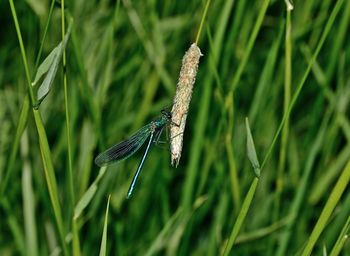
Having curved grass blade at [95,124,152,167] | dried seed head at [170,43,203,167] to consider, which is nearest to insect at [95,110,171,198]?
curved grass blade at [95,124,152,167]

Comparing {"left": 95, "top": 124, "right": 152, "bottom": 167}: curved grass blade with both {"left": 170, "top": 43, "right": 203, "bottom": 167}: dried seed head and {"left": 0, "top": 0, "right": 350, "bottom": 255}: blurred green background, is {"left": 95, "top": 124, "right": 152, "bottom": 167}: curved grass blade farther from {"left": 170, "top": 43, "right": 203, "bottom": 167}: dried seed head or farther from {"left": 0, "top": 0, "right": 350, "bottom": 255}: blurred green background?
{"left": 170, "top": 43, "right": 203, "bottom": 167}: dried seed head

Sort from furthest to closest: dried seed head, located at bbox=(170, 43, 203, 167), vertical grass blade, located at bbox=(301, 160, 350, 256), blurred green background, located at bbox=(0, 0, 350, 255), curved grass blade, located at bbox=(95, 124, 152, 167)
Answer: blurred green background, located at bbox=(0, 0, 350, 255) → curved grass blade, located at bbox=(95, 124, 152, 167) → dried seed head, located at bbox=(170, 43, 203, 167) → vertical grass blade, located at bbox=(301, 160, 350, 256)

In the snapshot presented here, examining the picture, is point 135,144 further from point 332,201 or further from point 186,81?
point 332,201

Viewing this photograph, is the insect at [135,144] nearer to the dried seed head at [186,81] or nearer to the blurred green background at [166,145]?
the blurred green background at [166,145]

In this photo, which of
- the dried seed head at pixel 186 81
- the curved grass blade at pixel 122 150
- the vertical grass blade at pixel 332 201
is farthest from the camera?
the curved grass blade at pixel 122 150

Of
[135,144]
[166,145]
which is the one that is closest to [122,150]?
[135,144]

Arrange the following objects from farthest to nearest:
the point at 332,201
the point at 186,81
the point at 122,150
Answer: the point at 122,150, the point at 186,81, the point at 332,201

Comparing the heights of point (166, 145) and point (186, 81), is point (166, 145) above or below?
below

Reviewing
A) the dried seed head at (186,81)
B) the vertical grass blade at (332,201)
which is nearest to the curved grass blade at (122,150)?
the dried seed head at (186,81)
